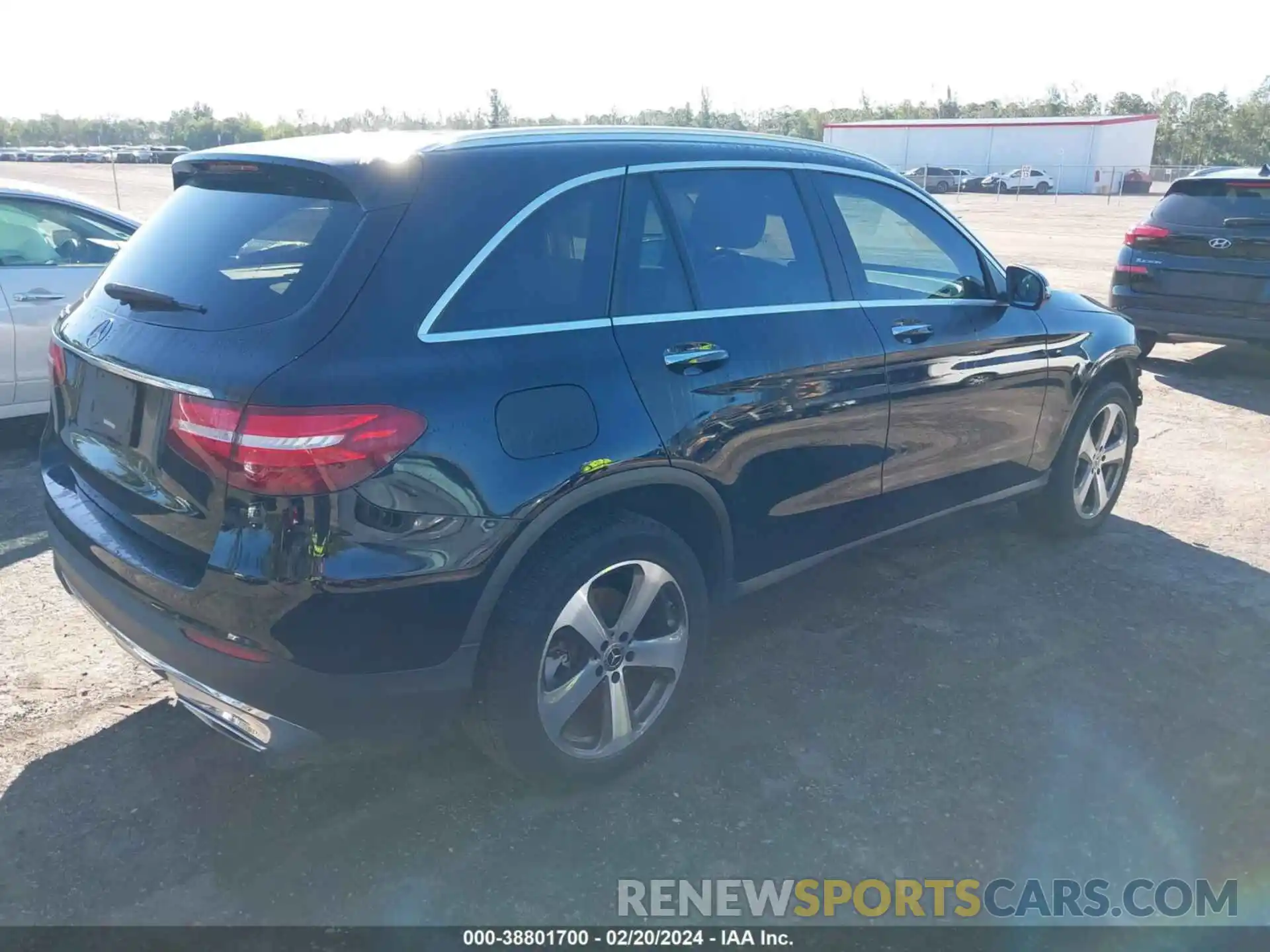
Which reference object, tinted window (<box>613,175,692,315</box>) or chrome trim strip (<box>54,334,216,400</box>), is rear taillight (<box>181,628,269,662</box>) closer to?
chrome trim strip (<box>54,334,216,400</box>)

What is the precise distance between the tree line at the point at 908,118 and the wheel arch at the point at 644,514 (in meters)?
48.4

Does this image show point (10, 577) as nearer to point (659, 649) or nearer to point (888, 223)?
point (659, 649)

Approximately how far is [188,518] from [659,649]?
55.5 inches

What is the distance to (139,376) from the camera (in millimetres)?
2752

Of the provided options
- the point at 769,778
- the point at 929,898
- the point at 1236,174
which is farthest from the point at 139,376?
the point at 1236,174

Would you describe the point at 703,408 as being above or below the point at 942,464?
above

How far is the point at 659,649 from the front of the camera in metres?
3.26

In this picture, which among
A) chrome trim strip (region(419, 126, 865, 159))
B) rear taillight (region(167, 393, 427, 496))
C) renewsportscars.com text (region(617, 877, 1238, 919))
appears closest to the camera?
rear taillight (region(167, 393, 427, 496))

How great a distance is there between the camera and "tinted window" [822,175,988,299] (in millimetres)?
3918

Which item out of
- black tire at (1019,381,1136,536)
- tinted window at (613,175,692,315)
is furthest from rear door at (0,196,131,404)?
black tire at (1019,381,1136,536)

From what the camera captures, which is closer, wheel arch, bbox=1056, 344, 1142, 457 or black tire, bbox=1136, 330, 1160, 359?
wheel arch, bbox=1056, 344, 1142, 457

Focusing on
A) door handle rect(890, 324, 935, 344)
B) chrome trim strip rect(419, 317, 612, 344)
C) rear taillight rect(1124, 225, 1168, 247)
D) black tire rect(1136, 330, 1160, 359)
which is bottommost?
black tire rect(1136, 330, 1160, 359)

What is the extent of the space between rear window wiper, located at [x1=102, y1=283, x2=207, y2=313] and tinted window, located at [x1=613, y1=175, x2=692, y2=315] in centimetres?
117

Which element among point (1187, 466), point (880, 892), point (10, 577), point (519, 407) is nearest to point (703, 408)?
point (519, 407)
